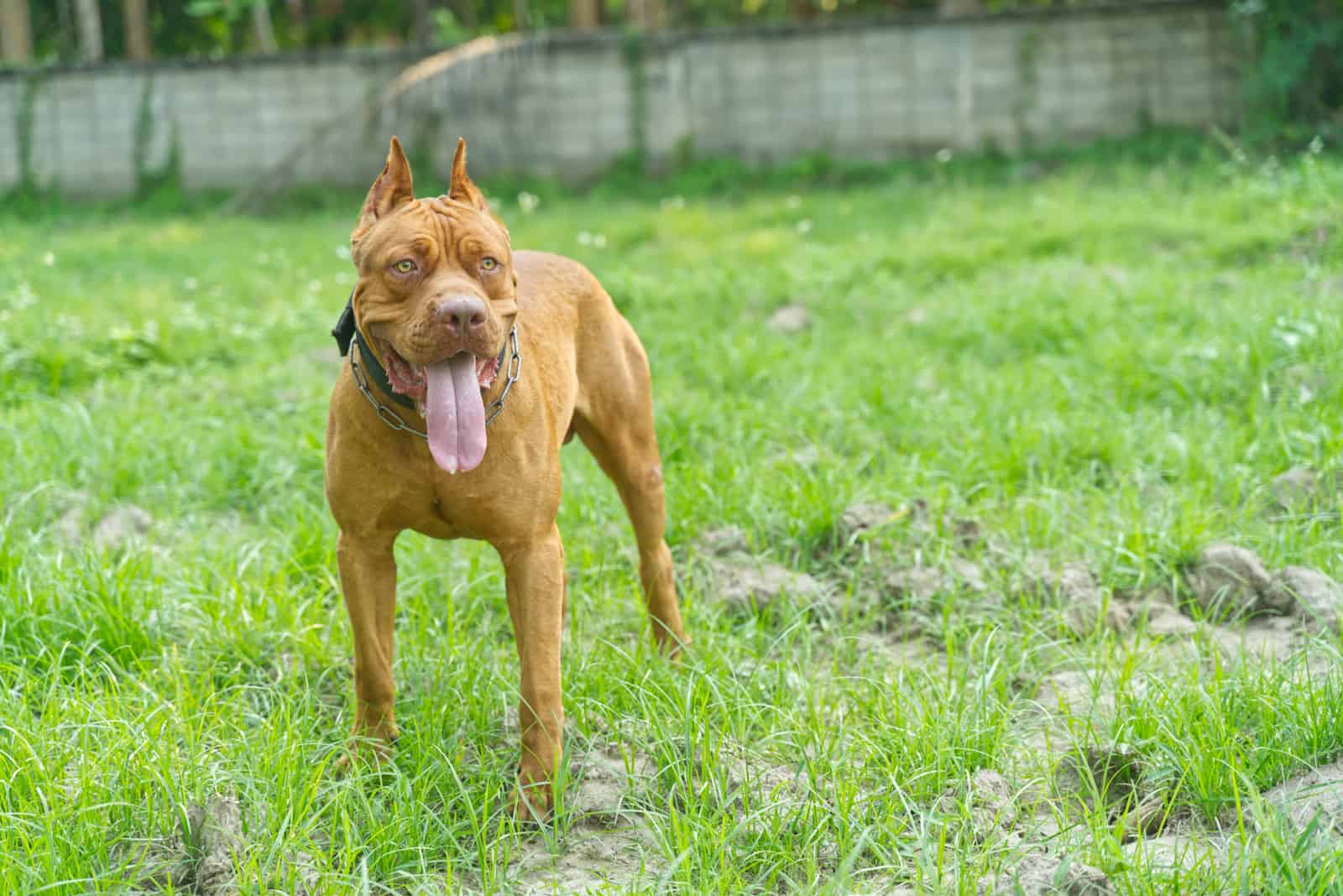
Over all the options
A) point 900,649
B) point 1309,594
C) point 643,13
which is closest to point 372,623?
point 900,649

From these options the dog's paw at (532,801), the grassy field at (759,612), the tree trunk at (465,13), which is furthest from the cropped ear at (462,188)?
the tree trunk at (465,13)

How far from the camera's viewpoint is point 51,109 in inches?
624

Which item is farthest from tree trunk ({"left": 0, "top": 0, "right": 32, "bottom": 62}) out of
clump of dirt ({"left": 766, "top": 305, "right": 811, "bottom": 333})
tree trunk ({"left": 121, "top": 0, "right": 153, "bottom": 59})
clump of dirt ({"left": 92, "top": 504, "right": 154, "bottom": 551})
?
clump of dirt ({"left": 92, "top": 504, "right": 154, "bottom": 551})

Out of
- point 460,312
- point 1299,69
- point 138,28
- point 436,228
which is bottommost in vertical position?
point 460,312

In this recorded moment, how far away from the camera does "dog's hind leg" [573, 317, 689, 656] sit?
3.82 m

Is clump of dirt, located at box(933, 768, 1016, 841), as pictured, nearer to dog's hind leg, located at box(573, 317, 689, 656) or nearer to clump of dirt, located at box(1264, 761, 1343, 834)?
clump of dirt, located at box(1264, 761, 1343, 834)

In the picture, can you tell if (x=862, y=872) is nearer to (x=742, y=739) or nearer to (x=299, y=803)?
(x=742, y=739)

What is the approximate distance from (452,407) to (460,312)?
0.23 m

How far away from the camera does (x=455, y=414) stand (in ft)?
9.09

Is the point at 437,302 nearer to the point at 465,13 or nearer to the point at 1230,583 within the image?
the point at 1230,583

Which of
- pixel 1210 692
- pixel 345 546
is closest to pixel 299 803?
pixel 345 546

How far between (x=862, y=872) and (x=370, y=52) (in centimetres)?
1431

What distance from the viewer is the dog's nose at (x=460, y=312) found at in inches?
105

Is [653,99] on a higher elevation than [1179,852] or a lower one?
higher
